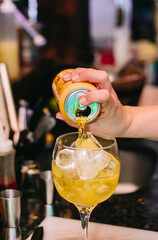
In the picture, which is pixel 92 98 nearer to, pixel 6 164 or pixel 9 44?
A: pixel 6 164

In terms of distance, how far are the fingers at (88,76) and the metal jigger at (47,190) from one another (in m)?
0.36

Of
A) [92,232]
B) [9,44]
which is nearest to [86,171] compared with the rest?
[92,232]

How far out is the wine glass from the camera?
2.63 ft

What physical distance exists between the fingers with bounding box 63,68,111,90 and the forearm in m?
0.21

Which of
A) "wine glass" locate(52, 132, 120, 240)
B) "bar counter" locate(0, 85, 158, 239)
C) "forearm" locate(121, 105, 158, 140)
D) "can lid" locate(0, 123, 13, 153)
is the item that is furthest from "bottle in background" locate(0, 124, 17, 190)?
"forearm" locate(121, 105, 158, 140)

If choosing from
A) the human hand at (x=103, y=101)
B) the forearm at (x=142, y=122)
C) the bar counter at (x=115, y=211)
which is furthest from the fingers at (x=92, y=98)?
the bar counter at (x=115, y=211)

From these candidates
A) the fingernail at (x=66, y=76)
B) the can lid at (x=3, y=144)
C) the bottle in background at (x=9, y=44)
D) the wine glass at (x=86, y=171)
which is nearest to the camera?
the wine glass at (x=86, y=171)

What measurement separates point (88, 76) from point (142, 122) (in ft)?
1.25

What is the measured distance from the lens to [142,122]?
1181mm

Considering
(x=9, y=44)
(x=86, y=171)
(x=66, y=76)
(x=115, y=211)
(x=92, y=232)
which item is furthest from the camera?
(x=9, y=44)

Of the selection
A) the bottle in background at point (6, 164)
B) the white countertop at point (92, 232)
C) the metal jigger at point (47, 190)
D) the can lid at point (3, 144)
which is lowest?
the white countertop at point (92, 232)

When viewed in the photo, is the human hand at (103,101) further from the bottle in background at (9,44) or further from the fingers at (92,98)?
the bottle in background at (9,44)

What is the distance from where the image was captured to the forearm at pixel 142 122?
3.81 feet

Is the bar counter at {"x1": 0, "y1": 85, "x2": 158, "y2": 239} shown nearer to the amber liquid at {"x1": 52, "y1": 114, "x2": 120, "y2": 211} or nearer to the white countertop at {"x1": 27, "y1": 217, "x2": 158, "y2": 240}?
the white countertop at {"x1": 27, "y1": 217, "x2": 158, "y2": 240}
